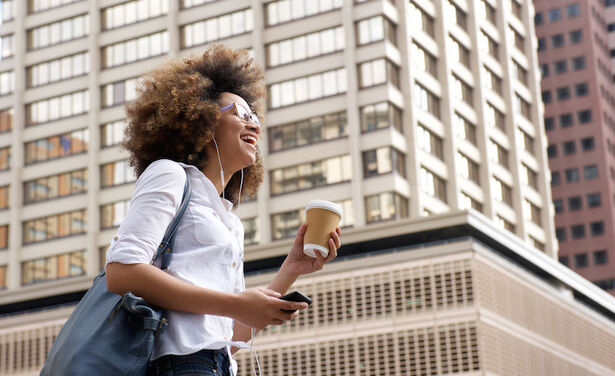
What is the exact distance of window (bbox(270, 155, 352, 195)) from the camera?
57094 millimetres

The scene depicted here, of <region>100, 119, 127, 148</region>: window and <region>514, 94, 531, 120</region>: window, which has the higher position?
<region>514, 94, 531, 120</region>: window

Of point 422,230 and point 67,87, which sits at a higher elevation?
point 67,87

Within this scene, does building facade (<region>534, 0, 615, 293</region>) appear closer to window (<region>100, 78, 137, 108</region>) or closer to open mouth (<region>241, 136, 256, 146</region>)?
A: window (<region>100, 78, 137, 108</region>)

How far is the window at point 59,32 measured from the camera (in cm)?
6875

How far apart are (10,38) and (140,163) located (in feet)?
229

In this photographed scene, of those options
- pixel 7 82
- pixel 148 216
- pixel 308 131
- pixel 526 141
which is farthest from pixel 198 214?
pixel 526 141

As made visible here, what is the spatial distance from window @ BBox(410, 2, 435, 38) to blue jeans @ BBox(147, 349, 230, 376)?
187 ft

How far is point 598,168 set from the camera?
9738 cm

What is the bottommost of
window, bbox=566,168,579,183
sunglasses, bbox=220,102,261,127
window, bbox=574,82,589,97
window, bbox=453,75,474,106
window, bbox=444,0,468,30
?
sunglasses, bbox=220,102,261,127

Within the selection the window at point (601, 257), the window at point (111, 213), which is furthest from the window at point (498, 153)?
the window at point (601, 257)

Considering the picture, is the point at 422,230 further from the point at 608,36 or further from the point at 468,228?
the point at 608,36

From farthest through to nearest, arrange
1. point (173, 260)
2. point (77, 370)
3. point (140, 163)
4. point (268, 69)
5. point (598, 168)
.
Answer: point (598, 168) < point (268, 69) < point (140, 163) < point (173, 260) < point (77, 370)

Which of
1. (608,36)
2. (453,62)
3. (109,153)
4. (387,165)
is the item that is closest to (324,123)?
(387,165)

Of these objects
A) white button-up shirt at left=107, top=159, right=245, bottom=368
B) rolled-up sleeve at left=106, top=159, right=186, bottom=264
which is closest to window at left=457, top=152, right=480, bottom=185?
white button-up shirt at left=107, top=159, right=245, bottom=368
